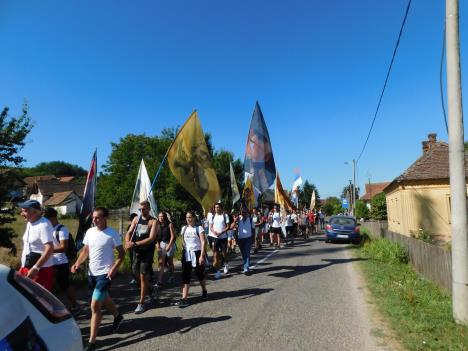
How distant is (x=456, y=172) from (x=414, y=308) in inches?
87.8

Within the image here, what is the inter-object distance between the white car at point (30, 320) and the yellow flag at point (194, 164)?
17.3ft

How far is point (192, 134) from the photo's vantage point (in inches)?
312

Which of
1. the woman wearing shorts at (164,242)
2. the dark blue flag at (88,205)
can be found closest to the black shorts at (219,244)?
the woman wearing shorts at (164,242)

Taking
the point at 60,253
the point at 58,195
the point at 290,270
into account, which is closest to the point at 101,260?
the point at 60,253

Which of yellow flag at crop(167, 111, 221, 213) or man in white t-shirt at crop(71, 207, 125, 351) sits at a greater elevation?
yellow flag at crop(167, 111, 221, 213)

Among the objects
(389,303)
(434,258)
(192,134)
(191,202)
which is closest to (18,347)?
(389,303)

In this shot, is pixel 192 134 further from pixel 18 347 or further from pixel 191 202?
pixel 191 202

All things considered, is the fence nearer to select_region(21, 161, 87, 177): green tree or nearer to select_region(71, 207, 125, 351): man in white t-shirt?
select_region(71, 207, 125, 351): man in white t-shirt

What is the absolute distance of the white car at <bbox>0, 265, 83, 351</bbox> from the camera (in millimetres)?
1727

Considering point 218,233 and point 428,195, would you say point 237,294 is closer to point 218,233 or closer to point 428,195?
point 218,233

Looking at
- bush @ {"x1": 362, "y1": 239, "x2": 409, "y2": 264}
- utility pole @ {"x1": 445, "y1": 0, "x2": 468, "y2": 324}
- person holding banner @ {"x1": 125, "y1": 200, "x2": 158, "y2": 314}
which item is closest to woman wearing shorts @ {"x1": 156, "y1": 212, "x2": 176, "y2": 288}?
person holding banner @ {"x1": 125, "y1": 200, "x2": 158, "y2": 314}

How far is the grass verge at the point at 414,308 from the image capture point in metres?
4.41

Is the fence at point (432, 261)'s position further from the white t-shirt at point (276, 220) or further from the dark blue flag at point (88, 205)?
the dark blue flag at point (88, 205)

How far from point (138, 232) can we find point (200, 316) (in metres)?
1.80
